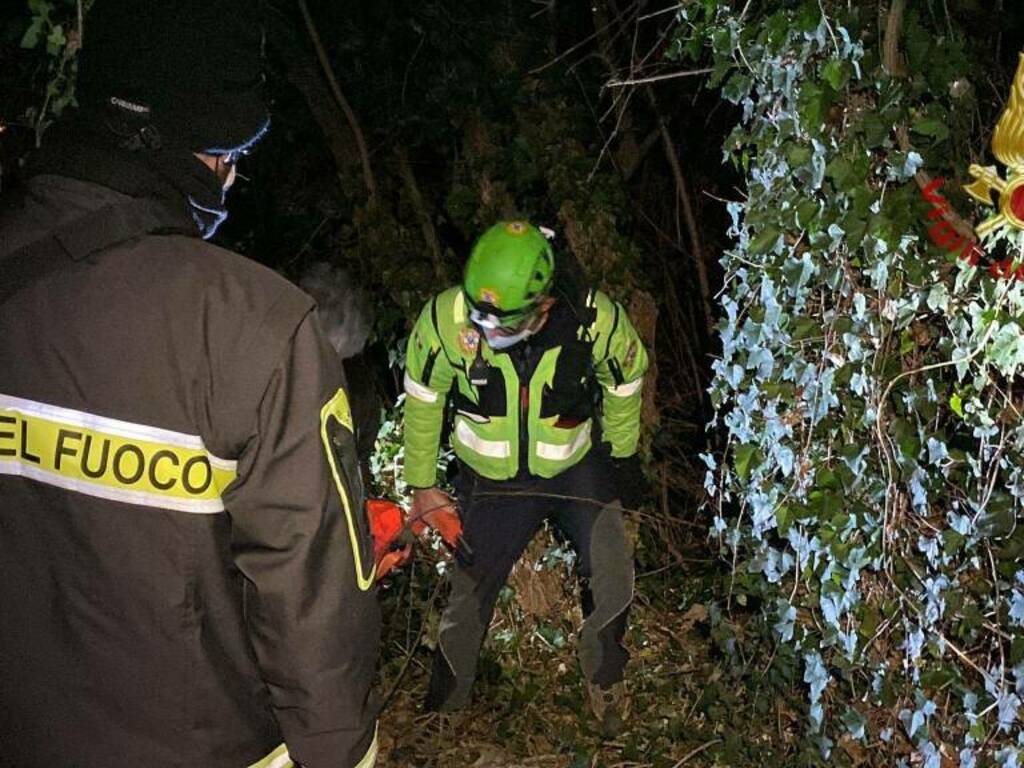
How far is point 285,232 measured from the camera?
7.52 m

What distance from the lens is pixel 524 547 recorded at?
4.43 meters

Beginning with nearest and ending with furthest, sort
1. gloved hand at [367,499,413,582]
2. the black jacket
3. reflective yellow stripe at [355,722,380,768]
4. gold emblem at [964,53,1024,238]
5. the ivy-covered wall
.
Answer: the black jacket → reflective yellow stripe at [355,722,380,768] → gold emblem at [964,53,1024,238] → the ivy-covered wall → gloved hand at [367,499,413,582]

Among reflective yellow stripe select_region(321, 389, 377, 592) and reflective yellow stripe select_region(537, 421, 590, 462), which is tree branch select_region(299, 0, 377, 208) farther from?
reflective yellow stripe select_region(321, 389, 377, 592)

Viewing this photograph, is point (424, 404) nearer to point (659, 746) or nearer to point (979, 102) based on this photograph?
point (659, 746)

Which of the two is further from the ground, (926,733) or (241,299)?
(241,299)

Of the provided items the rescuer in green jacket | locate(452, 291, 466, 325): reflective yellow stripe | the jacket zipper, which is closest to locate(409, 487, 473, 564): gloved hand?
the rescuer in green jacket

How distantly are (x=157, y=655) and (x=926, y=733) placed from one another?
2.11m

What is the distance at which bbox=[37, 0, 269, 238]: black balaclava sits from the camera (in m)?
1.85

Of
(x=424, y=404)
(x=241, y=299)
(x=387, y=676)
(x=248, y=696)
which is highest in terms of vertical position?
(x=241, y=299)

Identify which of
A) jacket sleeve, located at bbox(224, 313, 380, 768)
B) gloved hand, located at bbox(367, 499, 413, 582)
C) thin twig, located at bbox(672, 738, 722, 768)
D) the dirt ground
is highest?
jacket sleeve, located at bbox(224, 313, 380, 768)

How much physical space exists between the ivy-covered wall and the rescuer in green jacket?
0.91m

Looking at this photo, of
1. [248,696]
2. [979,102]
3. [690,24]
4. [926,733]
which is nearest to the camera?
[248,696]

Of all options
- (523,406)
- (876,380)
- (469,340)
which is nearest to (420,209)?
(469,340)

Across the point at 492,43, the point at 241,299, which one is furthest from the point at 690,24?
the point at 492,43
